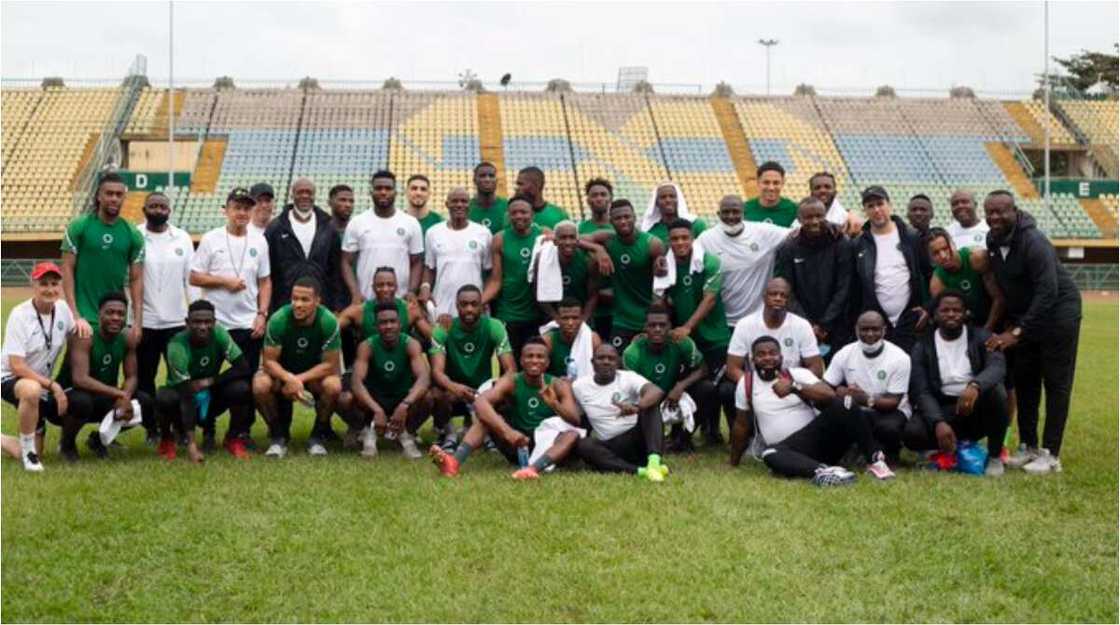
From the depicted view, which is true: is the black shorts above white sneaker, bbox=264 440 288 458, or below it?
above

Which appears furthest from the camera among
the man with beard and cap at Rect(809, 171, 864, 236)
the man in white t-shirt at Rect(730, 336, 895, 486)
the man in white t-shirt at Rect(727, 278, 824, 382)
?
the man with beard and cap at Rect(809, 171, 864, 236)

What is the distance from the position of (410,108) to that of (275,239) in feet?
127

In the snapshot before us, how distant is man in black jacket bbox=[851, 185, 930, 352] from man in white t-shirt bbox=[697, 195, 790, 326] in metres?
0.74

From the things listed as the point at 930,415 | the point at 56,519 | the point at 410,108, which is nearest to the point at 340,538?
the point at 56,519

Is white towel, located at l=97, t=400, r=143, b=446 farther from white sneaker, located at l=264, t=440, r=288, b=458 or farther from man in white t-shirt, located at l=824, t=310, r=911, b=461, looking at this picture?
man in white t-shirt, located at l=824, t=310, r=911, b=461

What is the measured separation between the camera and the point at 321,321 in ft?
30.3

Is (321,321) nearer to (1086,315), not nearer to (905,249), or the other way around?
(905,249)

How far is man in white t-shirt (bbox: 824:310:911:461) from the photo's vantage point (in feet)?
28.7

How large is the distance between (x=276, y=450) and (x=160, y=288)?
1.49 metres

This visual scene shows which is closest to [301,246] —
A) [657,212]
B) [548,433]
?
[548,433]

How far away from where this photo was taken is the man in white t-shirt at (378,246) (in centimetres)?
980

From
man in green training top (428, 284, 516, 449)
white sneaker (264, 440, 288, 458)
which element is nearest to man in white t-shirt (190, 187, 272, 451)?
white sneaker (264, 440, 288, 458)

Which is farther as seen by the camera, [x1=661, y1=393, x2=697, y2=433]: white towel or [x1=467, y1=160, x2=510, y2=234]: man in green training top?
[x1=467, y1=160, x2=510, y2=234]: man in green training top

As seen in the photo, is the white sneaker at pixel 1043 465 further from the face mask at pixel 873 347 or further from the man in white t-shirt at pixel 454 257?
the man in white t-shirt at pixel 454 257
